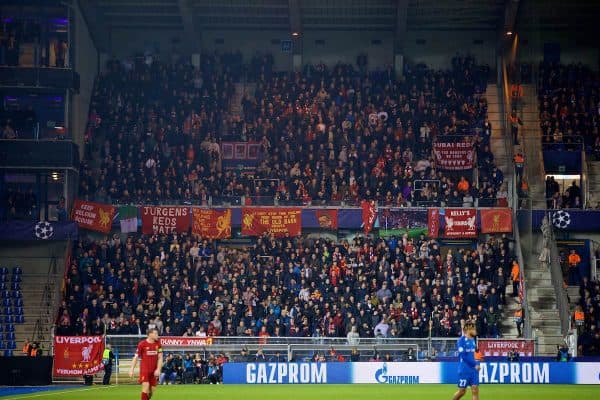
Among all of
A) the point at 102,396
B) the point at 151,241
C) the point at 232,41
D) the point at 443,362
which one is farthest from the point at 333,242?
the point at 102,396

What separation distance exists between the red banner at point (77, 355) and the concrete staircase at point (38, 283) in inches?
135

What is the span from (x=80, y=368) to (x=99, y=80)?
19.2 metres

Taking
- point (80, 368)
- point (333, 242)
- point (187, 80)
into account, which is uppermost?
point (187, 80)

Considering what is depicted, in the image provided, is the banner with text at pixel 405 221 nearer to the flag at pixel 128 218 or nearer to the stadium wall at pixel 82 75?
the flag at pixel 128 218

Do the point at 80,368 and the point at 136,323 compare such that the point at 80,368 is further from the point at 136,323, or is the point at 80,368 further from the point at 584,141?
the point at 584,141

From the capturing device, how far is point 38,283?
4741 cm

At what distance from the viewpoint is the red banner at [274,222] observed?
48.2 metres

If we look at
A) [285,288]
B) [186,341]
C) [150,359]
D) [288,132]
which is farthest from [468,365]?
[288,132]

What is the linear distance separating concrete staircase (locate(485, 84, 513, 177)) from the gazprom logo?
15.2 m

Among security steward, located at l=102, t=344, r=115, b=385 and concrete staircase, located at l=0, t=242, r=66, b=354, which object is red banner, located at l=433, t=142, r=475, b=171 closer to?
concrete staircase, located at l=0, t=242, r=66, b=354

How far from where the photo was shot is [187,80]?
5416 centimetres

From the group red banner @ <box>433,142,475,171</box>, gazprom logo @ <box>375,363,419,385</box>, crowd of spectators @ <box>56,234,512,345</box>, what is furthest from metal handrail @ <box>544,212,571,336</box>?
gazprom logo @ <box>375,363,419,385</box>

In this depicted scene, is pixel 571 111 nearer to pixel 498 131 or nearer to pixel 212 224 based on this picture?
pixel 498 131

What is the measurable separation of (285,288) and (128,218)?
842 centimetres
